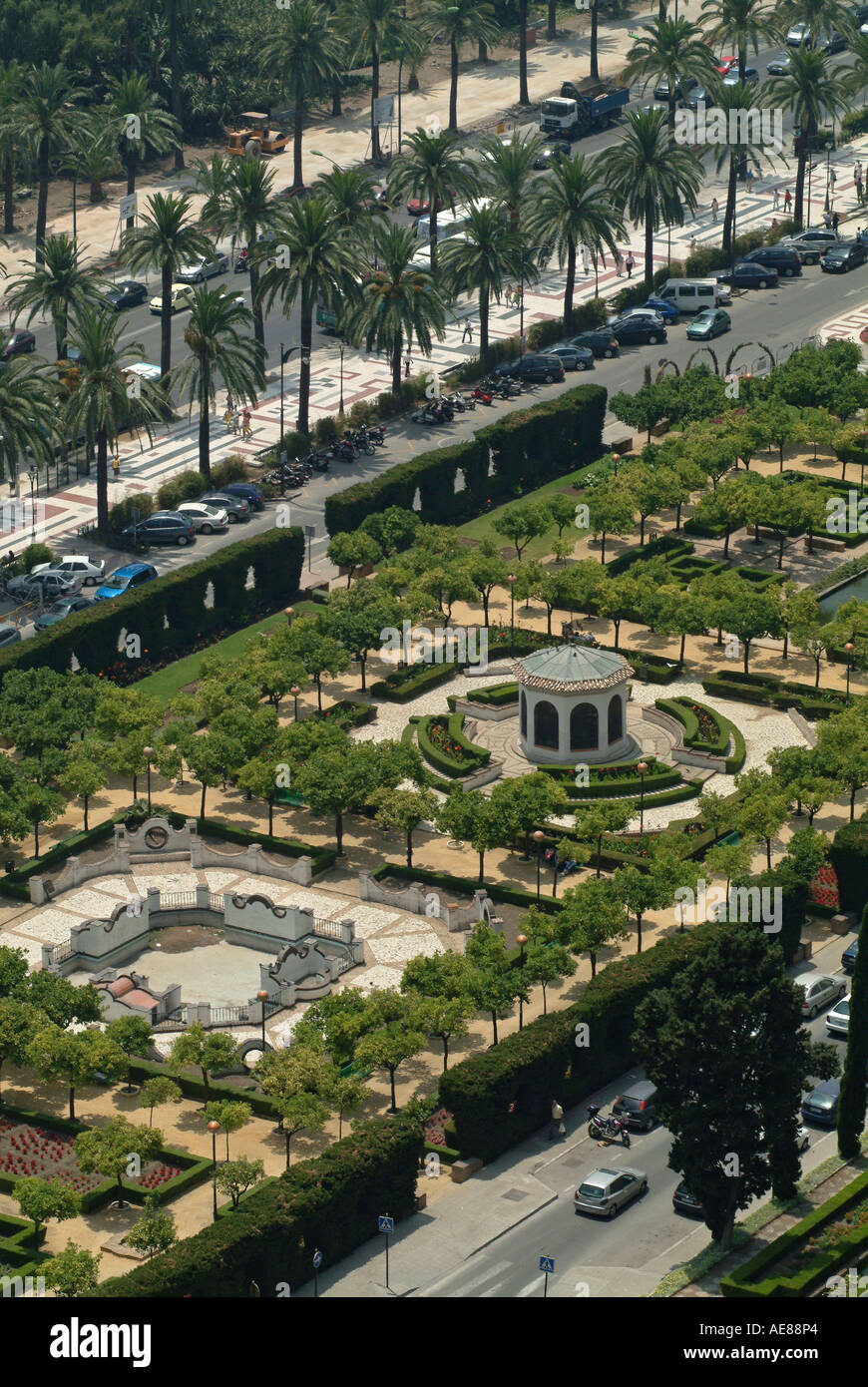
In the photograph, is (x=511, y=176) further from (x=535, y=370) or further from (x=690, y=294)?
(x=690, y=294)

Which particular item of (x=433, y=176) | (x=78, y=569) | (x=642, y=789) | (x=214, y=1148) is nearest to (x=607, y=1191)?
(x=214, y=1148)

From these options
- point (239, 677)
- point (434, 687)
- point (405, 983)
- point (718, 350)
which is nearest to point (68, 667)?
point (239, 677)

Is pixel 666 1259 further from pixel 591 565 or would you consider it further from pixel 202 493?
pixel 202 493

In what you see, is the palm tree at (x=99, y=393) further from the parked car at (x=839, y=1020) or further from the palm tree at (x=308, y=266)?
the parked car at (x=839, y=1020)

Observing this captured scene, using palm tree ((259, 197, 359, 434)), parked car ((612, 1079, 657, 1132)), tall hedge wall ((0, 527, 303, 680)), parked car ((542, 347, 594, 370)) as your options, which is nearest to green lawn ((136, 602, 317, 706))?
tall hedge wall ((0, 527, 303, 680))

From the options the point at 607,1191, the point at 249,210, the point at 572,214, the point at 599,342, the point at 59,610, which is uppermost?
the point at 249,210
